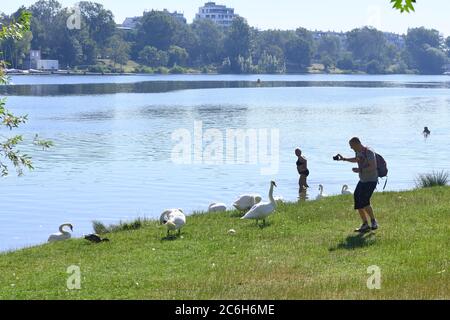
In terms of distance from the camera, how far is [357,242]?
17109 millimetres

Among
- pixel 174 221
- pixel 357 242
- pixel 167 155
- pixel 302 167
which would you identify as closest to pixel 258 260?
pixel 357 242

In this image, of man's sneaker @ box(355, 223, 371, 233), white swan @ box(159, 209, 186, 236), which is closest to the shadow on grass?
man's sneaker @ box(355, 223, 371, 233)

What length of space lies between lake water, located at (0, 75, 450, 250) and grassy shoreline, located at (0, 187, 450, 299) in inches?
261

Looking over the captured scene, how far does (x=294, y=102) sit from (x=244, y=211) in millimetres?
86617

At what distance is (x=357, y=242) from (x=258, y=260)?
2484 mm

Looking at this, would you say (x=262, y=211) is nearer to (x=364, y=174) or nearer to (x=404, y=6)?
(x=364, y=174)

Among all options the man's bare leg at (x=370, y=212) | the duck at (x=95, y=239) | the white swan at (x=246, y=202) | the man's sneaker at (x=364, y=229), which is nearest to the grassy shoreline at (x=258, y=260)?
the duck at (x=95, y=239)

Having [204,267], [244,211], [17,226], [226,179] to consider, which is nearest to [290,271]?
[204,267]

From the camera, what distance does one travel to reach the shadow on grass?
658 inches

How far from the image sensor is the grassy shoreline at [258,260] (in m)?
13.4

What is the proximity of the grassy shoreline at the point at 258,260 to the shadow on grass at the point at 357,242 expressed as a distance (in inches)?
1.0

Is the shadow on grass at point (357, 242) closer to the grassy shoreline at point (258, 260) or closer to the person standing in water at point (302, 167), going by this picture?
the grassy shoreline at point (258, 260)

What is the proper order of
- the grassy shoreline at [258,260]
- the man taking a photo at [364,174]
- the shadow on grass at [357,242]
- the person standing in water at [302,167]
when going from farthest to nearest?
1. the person standing in water at [302,167]
2. the man taking a photo at [364,174]
3. the shadow on grass at [357,242]
4. the grassy shoreline at [258,260]
